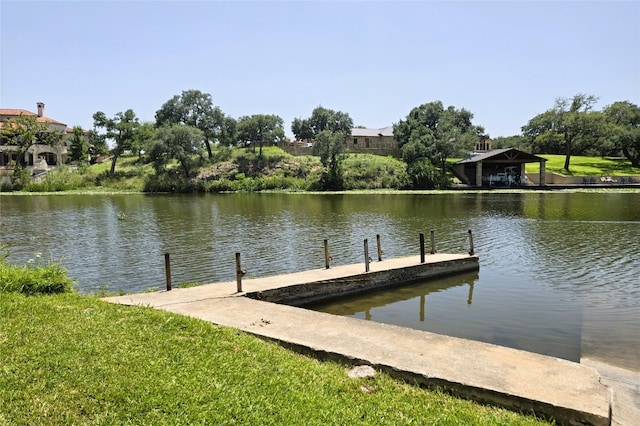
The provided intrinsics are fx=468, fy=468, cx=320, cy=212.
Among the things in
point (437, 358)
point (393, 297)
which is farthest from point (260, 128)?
point (437, 358)

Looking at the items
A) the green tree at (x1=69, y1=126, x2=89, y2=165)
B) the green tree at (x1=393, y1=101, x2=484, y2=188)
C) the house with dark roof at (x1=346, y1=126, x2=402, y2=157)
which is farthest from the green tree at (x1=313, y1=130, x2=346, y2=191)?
the green tree at (x1=69, y1=126, x2=89, y2=165)

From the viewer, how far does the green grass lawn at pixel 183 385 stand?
494 centimetres

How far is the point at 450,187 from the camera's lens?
66.1m

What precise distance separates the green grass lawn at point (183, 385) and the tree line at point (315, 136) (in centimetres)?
6203

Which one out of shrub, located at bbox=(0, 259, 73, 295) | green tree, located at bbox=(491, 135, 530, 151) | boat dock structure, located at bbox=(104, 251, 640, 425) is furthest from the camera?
green tree, located at bbox=(491, 135, 530, 151)

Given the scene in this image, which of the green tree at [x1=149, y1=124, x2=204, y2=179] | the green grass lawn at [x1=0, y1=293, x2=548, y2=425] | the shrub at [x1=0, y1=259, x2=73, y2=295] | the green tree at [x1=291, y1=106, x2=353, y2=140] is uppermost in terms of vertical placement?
the green tree at [x1=291, y1=106, x2=353, y2=140]

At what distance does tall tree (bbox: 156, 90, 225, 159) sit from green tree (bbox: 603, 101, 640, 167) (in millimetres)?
68724

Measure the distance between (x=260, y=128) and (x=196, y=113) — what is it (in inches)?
488

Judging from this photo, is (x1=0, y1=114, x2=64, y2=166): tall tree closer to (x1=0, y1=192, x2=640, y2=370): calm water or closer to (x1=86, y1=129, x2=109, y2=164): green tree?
(x1=86, y1=129, x2=109, y2=164): green tree

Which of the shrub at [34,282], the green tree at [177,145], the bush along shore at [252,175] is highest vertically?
the green tree at [177,145]

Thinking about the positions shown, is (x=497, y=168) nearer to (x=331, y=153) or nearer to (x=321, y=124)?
(x=331, y=153)

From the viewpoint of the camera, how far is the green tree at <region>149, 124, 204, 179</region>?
7112 centimetres

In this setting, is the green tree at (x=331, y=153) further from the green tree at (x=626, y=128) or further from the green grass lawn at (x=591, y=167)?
the green tree at (x=626, y=128)

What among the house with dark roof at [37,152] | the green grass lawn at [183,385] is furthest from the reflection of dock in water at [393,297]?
the house with dark roof at [37,152]
